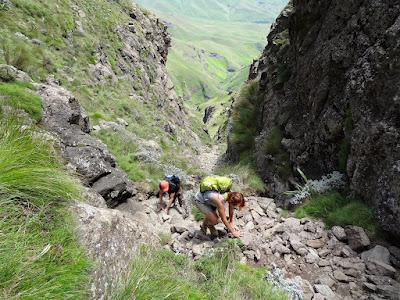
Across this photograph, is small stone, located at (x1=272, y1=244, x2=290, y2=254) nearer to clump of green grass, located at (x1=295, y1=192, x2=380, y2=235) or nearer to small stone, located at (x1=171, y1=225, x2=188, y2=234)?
clump of green grass, located at (x1=295, y1=192, x2=380, y2=235)

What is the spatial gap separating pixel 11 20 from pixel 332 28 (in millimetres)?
22465

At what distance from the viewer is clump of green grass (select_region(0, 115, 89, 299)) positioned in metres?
3.22

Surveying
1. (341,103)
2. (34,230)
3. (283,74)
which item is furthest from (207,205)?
(283,74)

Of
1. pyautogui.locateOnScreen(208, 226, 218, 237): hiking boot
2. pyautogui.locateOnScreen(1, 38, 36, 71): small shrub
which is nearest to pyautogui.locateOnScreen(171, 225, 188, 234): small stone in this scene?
pyautogui.locateOnScreen(208, 226, 218, 237): hiking boot

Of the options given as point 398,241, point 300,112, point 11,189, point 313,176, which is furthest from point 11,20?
point 398,241

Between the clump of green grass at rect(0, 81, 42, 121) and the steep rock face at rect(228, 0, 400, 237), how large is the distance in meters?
7.91

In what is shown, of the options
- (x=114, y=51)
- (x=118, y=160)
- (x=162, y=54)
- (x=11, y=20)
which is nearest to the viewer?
(x=118, y=160)

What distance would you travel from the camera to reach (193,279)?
17.7 feet

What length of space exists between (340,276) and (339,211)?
2.12 meters

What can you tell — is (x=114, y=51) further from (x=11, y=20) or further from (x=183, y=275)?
(x=183, y=275)

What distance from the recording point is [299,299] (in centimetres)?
584

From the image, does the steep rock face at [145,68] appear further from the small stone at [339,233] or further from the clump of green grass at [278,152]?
the small stone at [339,233]

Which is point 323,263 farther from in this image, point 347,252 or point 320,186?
point 320,186

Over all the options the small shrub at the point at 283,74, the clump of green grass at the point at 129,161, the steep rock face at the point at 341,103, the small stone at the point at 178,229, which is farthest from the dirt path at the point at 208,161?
the small stone at the point at 178,229
